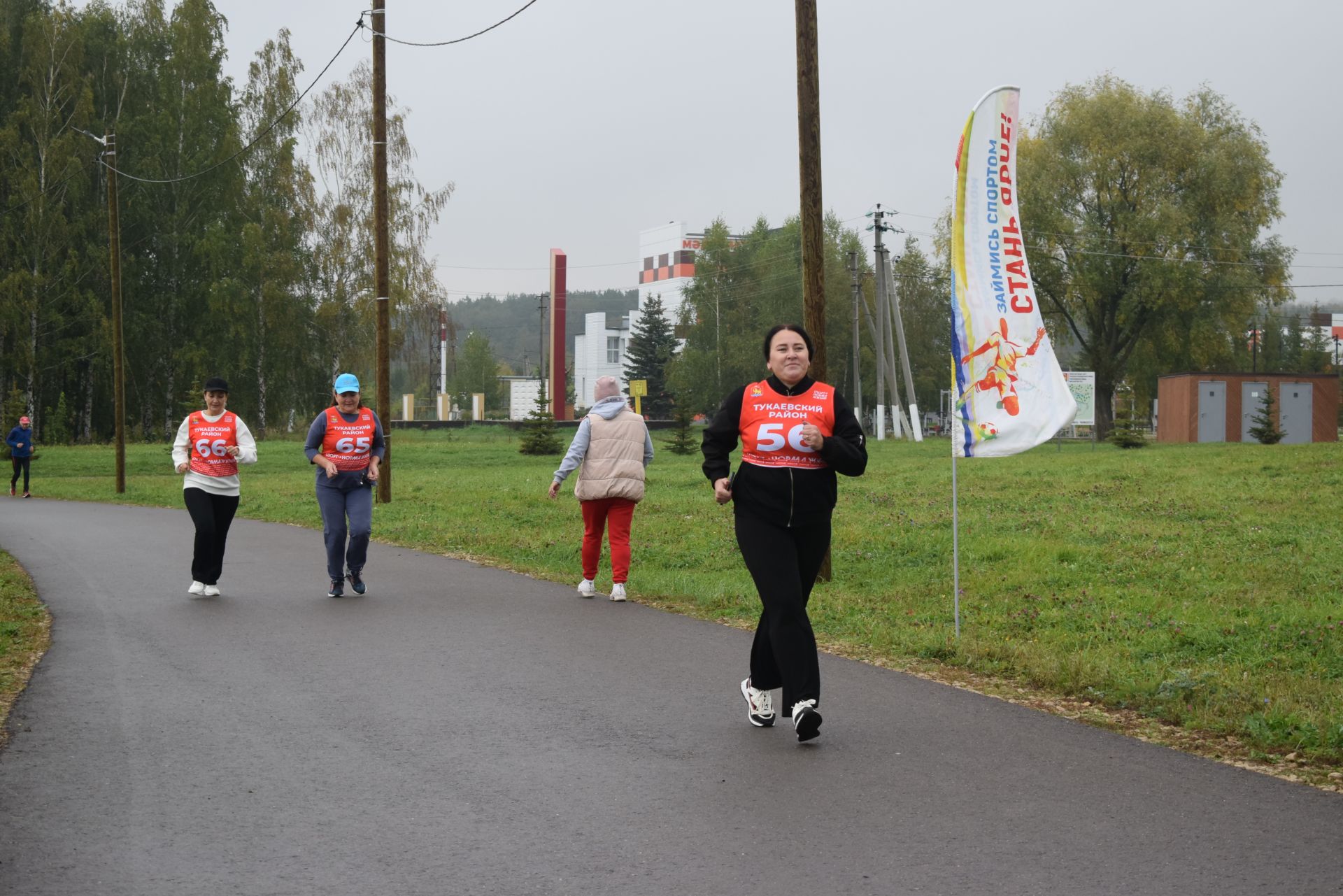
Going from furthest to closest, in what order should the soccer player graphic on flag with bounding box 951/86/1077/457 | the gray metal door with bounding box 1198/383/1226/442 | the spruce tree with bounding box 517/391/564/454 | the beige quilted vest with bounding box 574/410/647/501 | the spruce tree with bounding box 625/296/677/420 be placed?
the spruce tree with bounding box 625/296/677/420
the gray metal door with bounding box 1198/383/1226/442
the spruce tree with bounding box 517/391/564/454
the beige quilted vest with bounding box 574/410/647/501
the soccer player graphic on flag with bounding box 951/86/1077/457

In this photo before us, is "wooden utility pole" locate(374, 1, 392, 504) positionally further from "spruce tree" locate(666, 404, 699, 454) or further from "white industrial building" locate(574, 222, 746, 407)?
"white industrial building" locate(574, 222, 746, 407)

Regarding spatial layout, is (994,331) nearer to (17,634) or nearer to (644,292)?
(17,634)

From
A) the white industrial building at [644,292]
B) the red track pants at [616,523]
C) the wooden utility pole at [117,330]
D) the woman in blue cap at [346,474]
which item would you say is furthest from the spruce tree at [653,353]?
the red track pants at [616,523]

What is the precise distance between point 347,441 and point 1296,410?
4648 centimetres

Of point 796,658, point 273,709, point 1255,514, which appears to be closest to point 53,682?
point 273,709

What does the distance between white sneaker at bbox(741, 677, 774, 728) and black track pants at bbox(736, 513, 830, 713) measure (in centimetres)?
4

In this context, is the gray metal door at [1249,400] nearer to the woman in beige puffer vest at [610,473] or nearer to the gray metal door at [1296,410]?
the gray metal door at [1296,410]

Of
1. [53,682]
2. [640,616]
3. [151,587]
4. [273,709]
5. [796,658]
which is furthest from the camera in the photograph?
[151,587]

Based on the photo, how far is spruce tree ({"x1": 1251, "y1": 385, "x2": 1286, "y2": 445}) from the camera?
149 ft

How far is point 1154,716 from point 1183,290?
5283 centimetres

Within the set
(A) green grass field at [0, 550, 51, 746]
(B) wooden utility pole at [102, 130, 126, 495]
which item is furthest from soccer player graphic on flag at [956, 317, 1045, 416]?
(B) wooden utility pole at [102, 130, 126, 495]

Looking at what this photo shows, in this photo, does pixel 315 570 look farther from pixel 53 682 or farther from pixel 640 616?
pixel 53 682

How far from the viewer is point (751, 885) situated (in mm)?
4301

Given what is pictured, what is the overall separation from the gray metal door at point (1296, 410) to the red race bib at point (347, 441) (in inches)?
1796
